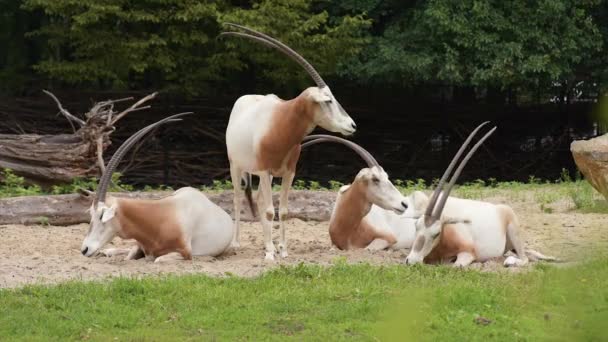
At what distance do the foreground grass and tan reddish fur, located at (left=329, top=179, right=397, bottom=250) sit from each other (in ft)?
5.46

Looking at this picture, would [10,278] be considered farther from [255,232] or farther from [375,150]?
[375,150]

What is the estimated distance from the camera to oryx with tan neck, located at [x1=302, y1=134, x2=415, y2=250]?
25.2 ft

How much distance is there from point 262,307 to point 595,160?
4641 millimetres

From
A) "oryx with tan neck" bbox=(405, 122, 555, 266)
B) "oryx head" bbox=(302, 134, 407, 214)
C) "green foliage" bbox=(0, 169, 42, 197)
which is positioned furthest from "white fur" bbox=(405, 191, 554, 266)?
"green foliage" bbox=(0, 169, 42, 197)

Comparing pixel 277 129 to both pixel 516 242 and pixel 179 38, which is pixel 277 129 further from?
pixel 179 38

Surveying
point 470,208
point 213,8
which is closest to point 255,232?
point 470,208

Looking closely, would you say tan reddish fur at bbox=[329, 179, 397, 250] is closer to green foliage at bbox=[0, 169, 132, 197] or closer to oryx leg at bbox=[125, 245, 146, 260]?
oryx leg at bbox=[125, 245, 146, 260]

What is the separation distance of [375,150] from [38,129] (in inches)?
229

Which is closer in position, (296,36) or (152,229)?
(152,229)

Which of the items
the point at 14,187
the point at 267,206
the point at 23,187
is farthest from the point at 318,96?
the point at 23,187

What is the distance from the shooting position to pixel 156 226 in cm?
730

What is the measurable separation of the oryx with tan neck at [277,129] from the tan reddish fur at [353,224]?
492 millimetres

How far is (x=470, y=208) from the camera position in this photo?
7539mm

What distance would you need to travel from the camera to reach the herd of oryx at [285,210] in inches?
281
